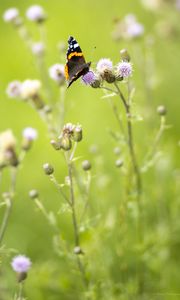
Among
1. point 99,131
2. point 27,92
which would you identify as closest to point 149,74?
point 99,131

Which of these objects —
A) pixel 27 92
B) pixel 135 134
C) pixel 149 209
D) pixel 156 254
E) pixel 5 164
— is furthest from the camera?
pixel 135 134

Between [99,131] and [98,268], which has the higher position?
[99,131]

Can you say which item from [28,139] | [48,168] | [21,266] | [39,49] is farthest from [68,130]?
[39,49]

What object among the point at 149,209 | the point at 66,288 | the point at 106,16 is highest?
the point at 106,16

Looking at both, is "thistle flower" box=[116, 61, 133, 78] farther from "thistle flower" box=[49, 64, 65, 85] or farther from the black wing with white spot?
"thistle flower" box=[49, 64, 65, 85]

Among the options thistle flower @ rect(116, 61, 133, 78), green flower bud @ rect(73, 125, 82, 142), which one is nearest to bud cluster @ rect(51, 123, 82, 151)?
green flower bud @ rect(73, 125, 82, 142)

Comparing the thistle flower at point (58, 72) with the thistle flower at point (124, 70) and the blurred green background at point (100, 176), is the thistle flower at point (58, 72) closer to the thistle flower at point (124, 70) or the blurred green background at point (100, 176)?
the blurred green background at point (100, 176)

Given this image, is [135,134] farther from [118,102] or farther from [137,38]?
[137,38]

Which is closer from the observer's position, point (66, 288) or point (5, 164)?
point (5, 164)
